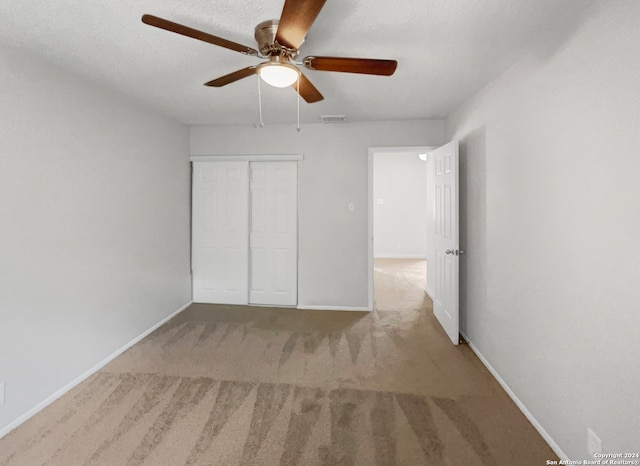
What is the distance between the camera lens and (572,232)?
1609 millimetres

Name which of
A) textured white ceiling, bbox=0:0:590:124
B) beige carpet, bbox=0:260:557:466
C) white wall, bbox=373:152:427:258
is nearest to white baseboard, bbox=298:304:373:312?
beige carpet, bbox=0:260:557:466

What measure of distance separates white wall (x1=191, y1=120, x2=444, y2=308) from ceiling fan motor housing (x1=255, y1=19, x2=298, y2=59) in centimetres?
232

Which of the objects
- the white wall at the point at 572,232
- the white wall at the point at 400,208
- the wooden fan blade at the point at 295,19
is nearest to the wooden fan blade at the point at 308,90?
the wooden fan blade at the point at 295,19

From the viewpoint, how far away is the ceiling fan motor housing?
1.62 meters

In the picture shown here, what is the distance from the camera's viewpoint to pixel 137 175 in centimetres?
310

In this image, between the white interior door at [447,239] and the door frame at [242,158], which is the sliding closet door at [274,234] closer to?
the door frame at [242,158]

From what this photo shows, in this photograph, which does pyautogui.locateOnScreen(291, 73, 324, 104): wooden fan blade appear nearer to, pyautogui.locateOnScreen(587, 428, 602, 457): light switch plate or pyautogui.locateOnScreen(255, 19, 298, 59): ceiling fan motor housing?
pyautogui.locateOnScreen(255, 19, 298, 59): ceiling fan motor housing

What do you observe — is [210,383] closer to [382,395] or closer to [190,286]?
[382,395]

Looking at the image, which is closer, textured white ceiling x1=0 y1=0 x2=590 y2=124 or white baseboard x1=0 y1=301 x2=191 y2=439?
textured white ceiling x1=0 y1=0 x2=590 y2=124

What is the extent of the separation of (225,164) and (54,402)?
2.90 m

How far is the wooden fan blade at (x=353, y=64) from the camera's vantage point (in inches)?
65.6

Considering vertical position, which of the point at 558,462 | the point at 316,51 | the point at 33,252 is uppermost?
the point at 316,51

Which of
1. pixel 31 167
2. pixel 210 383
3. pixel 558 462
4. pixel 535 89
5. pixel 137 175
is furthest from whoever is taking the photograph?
pixel 137 175

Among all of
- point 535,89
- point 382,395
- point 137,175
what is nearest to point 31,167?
point 137,175
